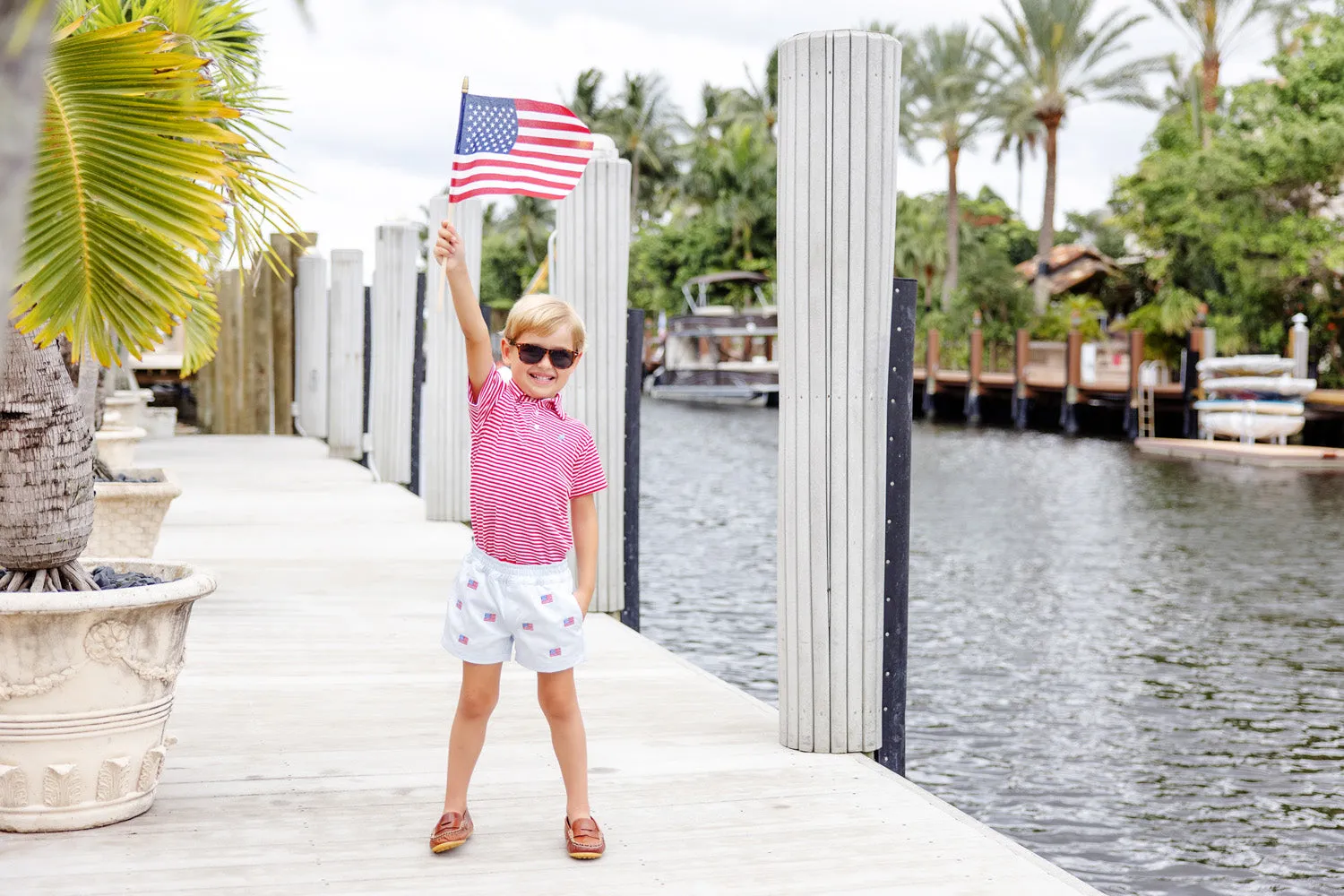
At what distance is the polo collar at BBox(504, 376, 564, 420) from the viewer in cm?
362

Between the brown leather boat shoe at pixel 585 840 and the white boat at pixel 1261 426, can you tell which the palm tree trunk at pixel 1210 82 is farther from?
the brown leather boat shoe at pixel 585 840

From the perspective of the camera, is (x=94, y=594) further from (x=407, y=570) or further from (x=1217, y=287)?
(x=1217, y=287)

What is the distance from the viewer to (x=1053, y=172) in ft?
151

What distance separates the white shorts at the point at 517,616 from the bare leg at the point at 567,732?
6cm

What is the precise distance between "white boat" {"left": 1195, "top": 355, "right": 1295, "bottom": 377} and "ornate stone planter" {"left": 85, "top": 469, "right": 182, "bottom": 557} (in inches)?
999

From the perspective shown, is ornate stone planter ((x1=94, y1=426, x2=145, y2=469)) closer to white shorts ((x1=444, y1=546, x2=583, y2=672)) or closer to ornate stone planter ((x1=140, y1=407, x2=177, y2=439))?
white shorts ((x1=444, y1=546, x2=583, y2=672))

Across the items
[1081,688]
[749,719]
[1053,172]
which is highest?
[1053,172]

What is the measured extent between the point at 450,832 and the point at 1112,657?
7508 millimetres

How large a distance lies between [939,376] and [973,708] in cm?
3844

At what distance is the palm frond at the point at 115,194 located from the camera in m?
3.13

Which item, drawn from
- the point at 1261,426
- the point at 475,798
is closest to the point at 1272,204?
the point at 1261,426

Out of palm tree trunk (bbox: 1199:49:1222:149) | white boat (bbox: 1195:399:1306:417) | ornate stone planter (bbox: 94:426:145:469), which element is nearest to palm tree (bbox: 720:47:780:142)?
palm tree trunk (bbox: 1199:49:1222:149)

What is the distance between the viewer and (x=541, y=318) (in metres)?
3.50

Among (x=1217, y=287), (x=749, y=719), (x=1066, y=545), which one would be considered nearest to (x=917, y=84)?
(x=1217, y=287)
